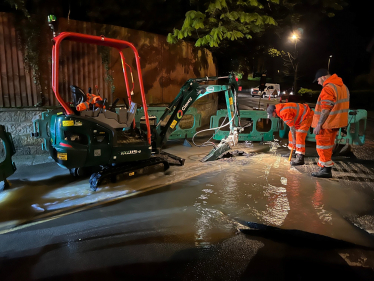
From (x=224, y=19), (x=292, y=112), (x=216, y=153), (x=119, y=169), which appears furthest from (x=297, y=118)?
(x=224, y=19)

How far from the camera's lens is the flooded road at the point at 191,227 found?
9.07ft

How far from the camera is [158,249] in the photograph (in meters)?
3.04

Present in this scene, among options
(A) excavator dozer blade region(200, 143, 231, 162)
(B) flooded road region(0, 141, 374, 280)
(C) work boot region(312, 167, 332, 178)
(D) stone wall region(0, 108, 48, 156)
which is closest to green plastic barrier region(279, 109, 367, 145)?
(B) flooded road region(0, 141, 374, 280)

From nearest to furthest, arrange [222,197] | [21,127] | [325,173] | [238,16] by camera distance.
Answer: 1. [222,197]
2. [325,173]
3. [21,127]
4. [238,16]

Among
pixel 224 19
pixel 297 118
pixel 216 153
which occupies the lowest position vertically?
pixel 216 153

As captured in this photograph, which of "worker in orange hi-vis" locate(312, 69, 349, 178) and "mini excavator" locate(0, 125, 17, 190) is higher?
"worker in orange hi-vis" locate(312, 69, 349, 178)

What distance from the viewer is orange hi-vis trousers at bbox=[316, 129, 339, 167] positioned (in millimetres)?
5297

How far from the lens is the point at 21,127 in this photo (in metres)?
6.89

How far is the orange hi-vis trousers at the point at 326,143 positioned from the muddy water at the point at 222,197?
410 millimetres

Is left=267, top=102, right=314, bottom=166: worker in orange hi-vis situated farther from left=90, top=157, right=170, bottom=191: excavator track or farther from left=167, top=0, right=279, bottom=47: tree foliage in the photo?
left=167, top=0, right=279, bottom=47: tree foliage

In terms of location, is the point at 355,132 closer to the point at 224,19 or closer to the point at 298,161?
the point at 298,161

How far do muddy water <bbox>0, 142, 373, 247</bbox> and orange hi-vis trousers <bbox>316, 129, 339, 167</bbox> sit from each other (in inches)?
16.2

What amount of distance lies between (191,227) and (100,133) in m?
2.27

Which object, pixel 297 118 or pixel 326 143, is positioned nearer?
pixel 326 143
